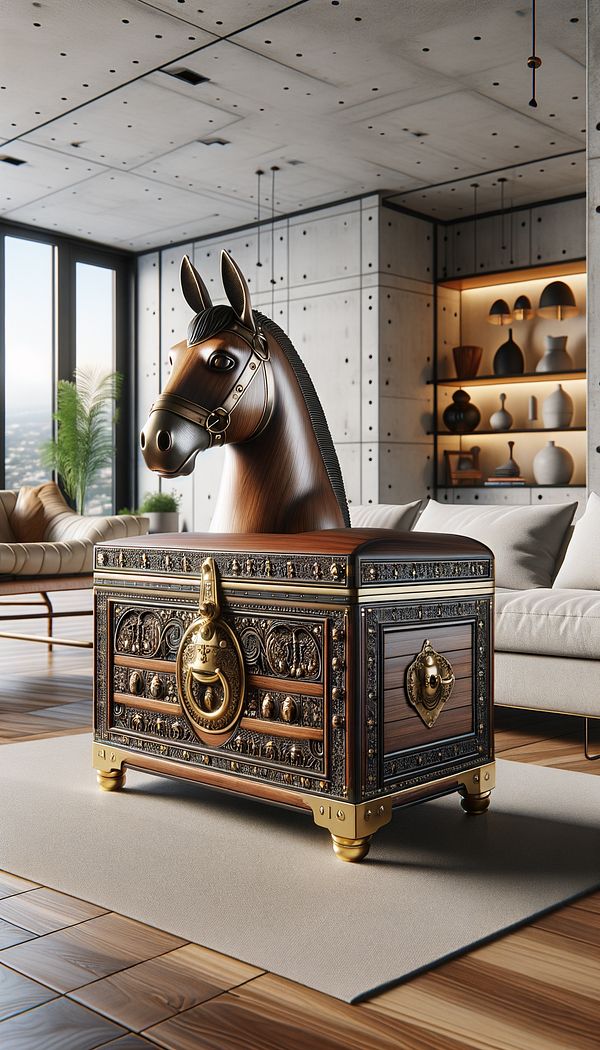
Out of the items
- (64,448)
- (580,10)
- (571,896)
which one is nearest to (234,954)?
(571,896)

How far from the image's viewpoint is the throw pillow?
17.8ft

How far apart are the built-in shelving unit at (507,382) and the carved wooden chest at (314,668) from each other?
5874mm

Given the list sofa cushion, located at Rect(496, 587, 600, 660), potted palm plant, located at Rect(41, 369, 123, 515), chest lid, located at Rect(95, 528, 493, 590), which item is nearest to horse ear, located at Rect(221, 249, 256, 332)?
chest lid, located at Rect(95, 528, 493, 590)

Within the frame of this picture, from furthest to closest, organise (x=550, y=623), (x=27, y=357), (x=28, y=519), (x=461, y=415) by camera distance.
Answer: (x=27, y=357), (x=461, y=415), (x=28, y=519), (x=550, y=623)

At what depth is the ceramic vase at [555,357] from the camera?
786cm

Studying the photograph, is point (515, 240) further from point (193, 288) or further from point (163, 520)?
point (193, 288)

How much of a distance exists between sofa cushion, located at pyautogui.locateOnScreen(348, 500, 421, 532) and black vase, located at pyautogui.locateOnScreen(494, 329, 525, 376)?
4.12 m

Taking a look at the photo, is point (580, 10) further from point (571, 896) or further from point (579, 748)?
point (571, 896)

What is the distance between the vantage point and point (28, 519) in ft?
17.9

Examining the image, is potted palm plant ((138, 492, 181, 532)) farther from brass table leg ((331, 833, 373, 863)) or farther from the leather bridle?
brass table leg ((331, 833, 373, 863))

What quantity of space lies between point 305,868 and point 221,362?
1072 mm

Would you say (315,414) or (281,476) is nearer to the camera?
(281,476)

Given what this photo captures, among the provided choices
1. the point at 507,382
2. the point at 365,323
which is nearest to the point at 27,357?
the point at 365,323

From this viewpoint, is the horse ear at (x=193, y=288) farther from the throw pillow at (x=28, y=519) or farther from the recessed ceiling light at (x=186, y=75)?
the recessed ceiling light at (x=186, y=75)
